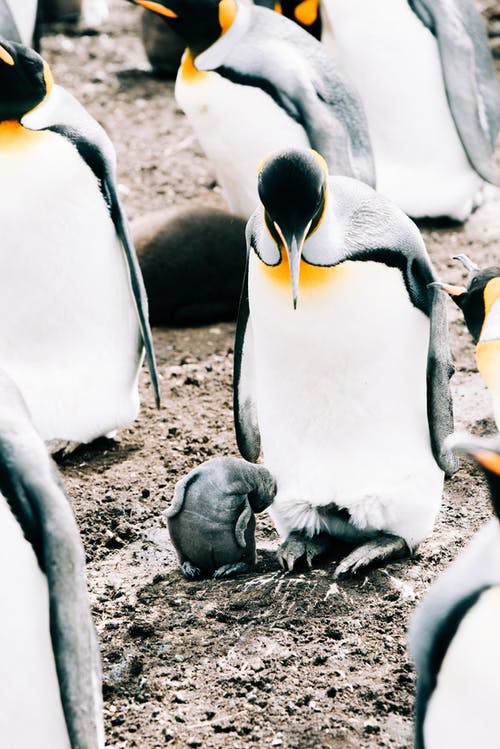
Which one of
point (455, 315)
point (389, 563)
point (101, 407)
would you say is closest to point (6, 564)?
point (389, 563)

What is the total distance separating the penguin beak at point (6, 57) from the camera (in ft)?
12.2

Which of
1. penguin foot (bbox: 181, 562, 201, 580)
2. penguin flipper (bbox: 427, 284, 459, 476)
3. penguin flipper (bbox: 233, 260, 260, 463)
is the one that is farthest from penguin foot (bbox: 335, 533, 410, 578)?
penguin flipper (bbox: 233, 260, 260, 463)

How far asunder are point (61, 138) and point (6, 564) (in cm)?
201

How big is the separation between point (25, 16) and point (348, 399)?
165 inches

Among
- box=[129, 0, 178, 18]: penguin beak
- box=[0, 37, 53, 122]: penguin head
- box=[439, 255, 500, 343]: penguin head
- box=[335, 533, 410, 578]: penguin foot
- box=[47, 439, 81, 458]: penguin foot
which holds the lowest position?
box=[47, 439, 81, 458]: penguin foot

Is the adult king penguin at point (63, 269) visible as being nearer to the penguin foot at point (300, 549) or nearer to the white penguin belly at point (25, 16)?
the penguin foot at point (300, 549)

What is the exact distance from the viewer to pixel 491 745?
79.0 inches

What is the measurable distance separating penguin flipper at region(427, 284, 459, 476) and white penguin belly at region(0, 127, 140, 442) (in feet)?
4.13

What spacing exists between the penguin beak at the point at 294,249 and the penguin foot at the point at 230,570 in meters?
0.74

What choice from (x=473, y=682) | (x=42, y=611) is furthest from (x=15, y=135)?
(x=473, y=682)

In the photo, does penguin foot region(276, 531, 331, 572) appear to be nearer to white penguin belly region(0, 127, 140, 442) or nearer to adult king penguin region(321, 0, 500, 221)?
white penguin belly region(0, 127, 140, 442)

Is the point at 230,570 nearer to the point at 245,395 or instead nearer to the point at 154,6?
the point at 245,395

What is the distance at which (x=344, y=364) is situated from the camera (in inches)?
121

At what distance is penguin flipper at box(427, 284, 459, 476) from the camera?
3.09 metres
